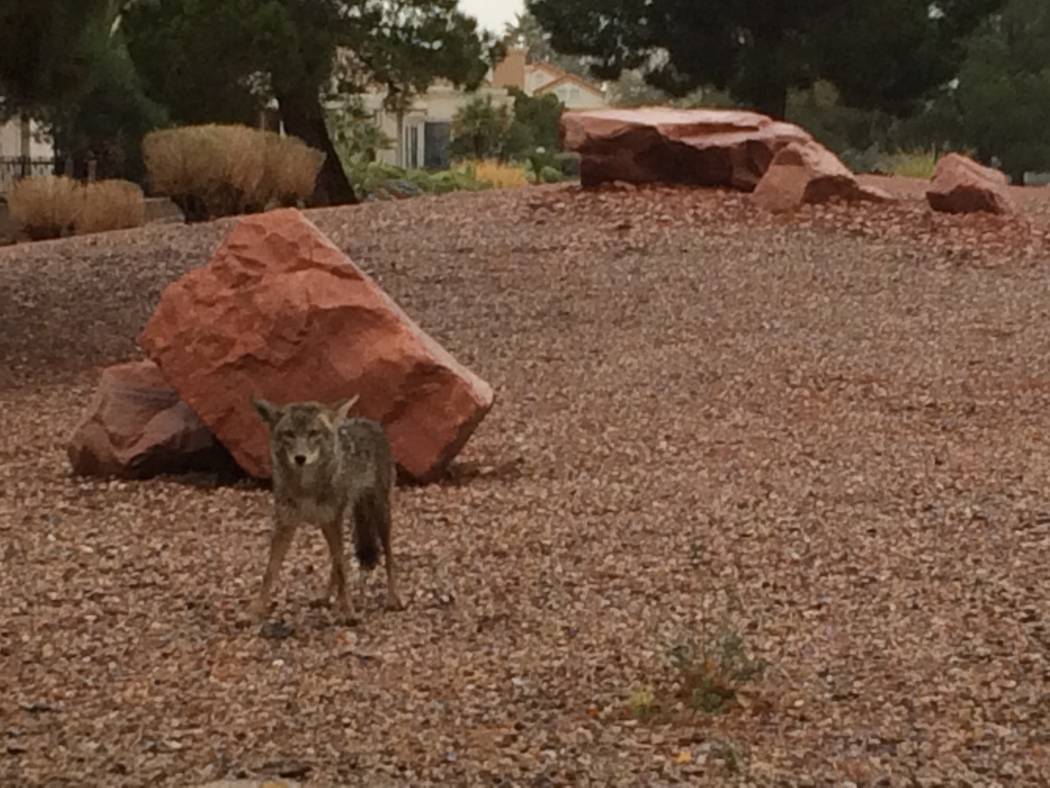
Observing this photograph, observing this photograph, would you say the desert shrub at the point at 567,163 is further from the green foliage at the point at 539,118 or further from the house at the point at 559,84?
the house at the point at 559,84

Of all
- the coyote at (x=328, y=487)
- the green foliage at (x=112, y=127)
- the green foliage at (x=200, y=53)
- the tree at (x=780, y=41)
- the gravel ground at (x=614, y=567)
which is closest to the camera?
the gravel ground at (x=614, y=567)

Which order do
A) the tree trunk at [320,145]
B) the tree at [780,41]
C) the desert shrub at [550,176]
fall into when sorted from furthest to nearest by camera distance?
the desert shrub at [550,176] → the tree at [780,41] → the tree trunk at [320,145]

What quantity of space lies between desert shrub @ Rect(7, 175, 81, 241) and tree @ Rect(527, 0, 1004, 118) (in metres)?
10.5

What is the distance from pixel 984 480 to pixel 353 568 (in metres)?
3.07

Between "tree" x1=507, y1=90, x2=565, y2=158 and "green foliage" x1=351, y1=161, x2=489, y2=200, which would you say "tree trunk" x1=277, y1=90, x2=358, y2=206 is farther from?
"tree" x1=507, y1=90, x2=565, y2=158

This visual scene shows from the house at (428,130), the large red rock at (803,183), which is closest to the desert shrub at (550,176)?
the large red rock at (803,183)

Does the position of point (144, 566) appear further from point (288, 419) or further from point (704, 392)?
point (704, 392)

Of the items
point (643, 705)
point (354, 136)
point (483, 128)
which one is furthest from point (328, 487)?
point (483, 128)

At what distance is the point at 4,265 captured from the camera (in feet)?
58.9

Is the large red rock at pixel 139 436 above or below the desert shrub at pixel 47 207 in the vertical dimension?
above

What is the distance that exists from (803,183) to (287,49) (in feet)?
25.9

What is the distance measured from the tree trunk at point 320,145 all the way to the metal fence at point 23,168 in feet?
24.5

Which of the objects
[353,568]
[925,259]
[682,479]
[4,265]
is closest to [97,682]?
[353,568]

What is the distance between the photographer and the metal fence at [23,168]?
33.2m
